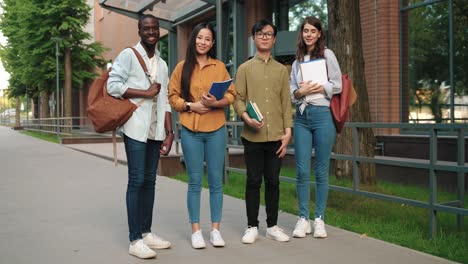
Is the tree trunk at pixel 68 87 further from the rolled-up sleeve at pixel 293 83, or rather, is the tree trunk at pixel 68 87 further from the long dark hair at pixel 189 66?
the long dark hair at pixel 189 66

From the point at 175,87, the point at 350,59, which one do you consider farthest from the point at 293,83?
the point at 350,59

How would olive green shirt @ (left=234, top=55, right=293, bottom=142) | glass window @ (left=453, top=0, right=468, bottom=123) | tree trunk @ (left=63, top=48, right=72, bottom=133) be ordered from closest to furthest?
olive green shirt @ (left=234, top=55, right=293, bottom=142), glass window @ (left=453, top=0, right=468, bottom=123), tree trunk @ (left=63, top=48, right=72, bottom=133)

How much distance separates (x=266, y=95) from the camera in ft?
15.6

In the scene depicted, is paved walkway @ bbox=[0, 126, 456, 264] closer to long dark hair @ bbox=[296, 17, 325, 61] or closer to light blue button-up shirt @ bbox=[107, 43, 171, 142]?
light blue button-up shirt @ bbox=[107, 43, 171, 142]

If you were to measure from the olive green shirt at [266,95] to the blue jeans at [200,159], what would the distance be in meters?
0.32

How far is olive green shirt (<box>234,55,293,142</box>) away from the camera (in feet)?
15.5

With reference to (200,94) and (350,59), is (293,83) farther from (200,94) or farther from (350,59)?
(350,59)

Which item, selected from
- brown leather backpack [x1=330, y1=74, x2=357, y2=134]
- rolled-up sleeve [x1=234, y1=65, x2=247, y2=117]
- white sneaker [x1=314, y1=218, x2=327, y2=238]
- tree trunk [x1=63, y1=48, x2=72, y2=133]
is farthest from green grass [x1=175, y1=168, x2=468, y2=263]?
tree trunk [x1=63, y1=48, x2=72, y2=133]

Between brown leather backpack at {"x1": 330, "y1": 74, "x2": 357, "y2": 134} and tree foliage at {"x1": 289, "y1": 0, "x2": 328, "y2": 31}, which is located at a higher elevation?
tree foliage at {"x1": 289, "y1": 0, "x2": 328, "y2": 31}

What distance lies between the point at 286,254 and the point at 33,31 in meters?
30.1

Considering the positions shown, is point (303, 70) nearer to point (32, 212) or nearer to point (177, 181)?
point (32, 212)

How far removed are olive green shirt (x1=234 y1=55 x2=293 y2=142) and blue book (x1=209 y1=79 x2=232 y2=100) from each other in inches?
13.5

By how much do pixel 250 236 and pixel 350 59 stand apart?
11.4ft

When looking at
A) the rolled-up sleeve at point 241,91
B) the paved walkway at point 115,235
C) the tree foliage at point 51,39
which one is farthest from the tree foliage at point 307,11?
the tree foliage at point 51,39
